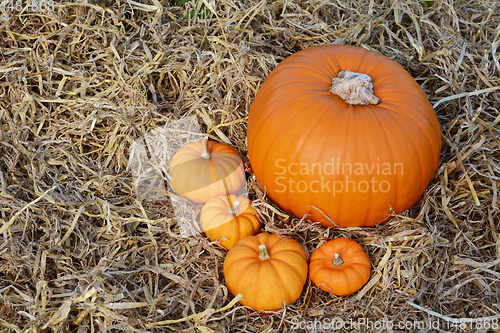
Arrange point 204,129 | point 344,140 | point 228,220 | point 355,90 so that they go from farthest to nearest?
point 204,129 < point 228,220 < point 355,90 < point 344,140

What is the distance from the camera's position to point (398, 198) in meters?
2.67

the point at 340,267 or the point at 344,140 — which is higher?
the point at 344,140

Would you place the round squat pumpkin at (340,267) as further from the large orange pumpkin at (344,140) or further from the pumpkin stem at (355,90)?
the pumpkin stem at (355,90)

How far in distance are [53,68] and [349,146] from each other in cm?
261

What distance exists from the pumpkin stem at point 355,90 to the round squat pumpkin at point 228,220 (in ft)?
3.37

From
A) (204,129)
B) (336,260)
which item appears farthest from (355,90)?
(204,129)

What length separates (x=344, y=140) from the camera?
250cm

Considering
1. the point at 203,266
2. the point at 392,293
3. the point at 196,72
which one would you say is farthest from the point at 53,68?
the point at 392,293

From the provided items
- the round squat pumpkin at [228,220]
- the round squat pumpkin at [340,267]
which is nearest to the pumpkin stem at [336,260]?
the round squat pumpkin at [340,267]

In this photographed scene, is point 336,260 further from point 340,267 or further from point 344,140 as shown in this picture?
point 344,140

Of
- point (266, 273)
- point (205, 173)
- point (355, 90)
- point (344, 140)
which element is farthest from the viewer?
point (205, 173)

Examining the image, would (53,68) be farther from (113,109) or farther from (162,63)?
(162,63)

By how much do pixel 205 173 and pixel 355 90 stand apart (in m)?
1.22

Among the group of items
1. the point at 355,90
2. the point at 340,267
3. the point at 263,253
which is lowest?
the point at 340,267
